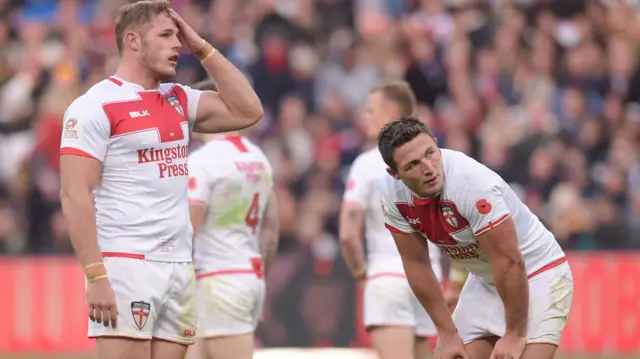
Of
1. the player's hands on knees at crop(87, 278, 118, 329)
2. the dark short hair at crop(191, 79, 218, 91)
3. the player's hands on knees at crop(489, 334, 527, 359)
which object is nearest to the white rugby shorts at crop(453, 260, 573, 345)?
the player's hands on knees at crop(489, 334, 527, 359)

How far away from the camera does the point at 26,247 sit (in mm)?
15219

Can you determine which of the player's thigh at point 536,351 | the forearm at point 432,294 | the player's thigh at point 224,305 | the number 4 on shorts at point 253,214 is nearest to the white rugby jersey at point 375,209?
the number 4 on shorts at point 253,214

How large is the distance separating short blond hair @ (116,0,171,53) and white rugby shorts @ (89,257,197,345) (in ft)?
4.03

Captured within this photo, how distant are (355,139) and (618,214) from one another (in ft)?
11.8

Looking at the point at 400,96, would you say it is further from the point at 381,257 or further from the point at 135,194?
the point at 135,194

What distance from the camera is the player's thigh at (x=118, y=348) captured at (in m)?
6.55

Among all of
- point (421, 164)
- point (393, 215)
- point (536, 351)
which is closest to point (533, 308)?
point (536, 351)

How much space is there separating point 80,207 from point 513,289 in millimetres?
2281

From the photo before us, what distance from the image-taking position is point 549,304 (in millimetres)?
6992

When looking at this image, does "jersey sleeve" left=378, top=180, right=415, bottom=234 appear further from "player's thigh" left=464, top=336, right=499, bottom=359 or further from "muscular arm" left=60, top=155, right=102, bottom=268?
"muscular arm" left=60, top=155, right=102, bottom=268

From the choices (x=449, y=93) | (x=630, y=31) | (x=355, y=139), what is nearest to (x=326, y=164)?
(x=355, y=139)

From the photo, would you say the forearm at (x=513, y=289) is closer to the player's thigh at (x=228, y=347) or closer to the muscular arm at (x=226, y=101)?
the muscular arm at (x=226, y=101)

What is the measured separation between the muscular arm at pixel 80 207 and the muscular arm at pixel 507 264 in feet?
6.56

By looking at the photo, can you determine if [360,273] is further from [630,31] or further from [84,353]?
[630,31]
